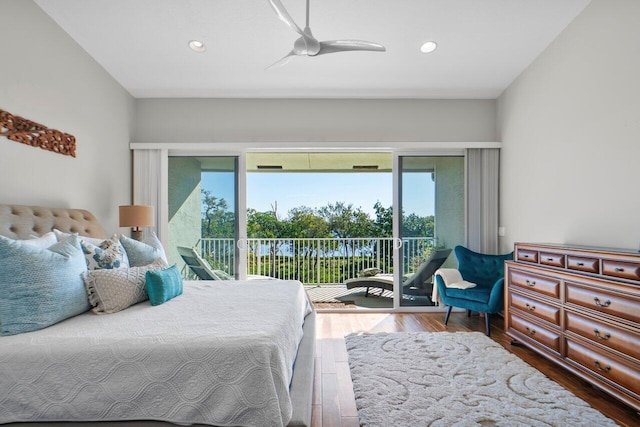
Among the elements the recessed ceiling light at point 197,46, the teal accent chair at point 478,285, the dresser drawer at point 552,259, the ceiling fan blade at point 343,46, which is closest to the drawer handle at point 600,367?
the dresser drawer at point 552,259

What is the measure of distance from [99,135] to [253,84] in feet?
5.87

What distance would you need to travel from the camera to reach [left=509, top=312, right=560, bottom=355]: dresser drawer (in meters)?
2.63

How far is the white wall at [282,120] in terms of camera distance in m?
4.48

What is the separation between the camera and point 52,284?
1773 mm

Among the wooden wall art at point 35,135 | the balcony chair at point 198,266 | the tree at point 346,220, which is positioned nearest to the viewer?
the wooden wall art at point 35,135

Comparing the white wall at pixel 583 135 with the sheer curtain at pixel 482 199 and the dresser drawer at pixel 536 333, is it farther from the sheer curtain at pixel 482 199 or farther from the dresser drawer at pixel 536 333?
the dresser drawer at pixel 536 333

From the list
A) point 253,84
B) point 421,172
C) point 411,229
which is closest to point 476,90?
point 421,172

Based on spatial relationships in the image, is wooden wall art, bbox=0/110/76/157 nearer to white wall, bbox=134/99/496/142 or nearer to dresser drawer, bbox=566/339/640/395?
white wall, bbox=134/99/496/142

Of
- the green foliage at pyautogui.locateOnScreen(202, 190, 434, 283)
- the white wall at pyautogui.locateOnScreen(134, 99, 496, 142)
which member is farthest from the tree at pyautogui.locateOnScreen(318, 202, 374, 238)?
the white wall at pyautogui.locateOnScreen(134, 99, 496, 142)

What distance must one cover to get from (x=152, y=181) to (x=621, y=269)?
464 cm

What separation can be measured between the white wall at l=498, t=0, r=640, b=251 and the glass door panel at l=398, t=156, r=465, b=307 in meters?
Answer: 0.69

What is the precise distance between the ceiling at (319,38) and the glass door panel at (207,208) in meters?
0.95

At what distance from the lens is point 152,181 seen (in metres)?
4.37

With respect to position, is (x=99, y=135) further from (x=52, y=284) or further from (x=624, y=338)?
(x=624, y=338)
